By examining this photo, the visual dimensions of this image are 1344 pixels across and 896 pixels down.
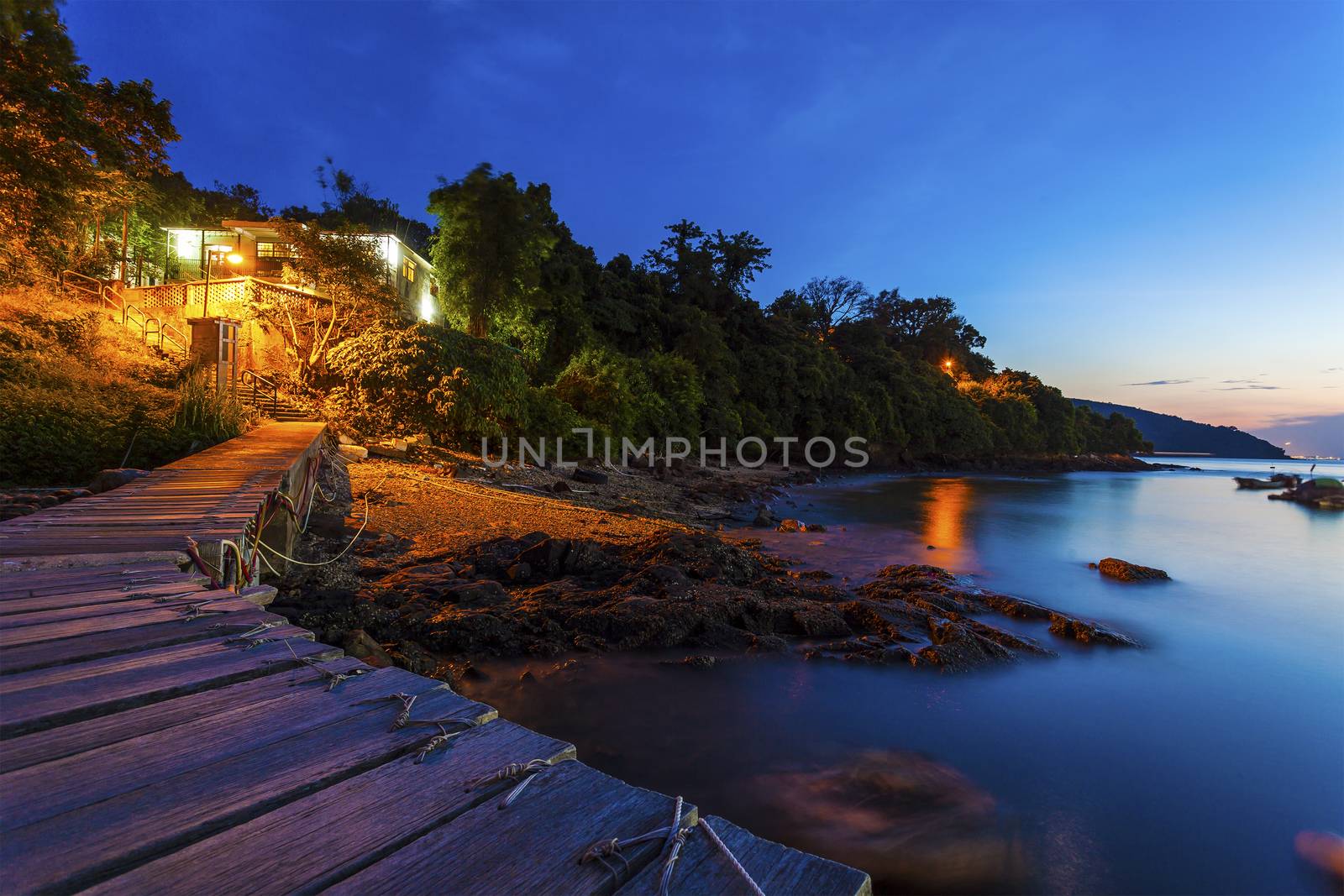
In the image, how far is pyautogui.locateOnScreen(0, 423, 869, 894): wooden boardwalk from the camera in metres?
1.17

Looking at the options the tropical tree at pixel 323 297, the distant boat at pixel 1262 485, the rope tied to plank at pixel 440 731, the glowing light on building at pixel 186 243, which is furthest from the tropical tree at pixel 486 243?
the distant boat at pixel 1262 485

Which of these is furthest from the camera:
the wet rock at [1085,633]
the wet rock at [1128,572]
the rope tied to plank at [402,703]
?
the wet rock at [1128,572]

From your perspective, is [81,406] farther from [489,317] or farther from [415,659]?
[489,317]

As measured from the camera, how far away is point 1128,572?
1077 cm

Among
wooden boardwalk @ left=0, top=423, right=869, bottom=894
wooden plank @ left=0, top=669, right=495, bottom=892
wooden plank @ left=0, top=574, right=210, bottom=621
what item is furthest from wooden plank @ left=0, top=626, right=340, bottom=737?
wooden plank @ left=0, top=574, right=210, bottom=621

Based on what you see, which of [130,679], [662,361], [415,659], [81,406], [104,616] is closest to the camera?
[130,679]

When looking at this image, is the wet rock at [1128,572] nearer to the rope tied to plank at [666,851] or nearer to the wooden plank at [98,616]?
the rope tied to plank at [666,851]

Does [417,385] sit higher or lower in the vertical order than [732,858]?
higher

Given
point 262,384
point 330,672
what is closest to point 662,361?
point 262,384

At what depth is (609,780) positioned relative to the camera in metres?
1.52

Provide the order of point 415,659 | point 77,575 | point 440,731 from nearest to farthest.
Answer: point 440,731
point 77,575
point 415,659

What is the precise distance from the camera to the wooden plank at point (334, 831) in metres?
1.13

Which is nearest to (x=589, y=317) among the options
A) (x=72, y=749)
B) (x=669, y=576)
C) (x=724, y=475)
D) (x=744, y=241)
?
(x=724, y=475)

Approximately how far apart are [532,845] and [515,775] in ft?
0.82
